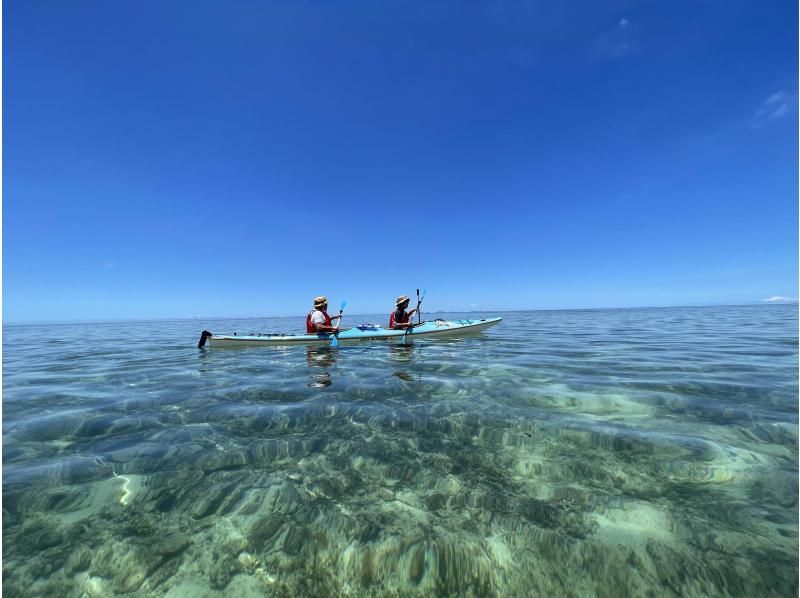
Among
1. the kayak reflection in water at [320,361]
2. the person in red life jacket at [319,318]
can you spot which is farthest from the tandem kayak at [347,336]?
the kayak reflection in water at [320,361]

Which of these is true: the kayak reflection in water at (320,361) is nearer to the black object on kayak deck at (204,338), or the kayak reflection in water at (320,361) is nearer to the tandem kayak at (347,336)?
the tandem kayak at (347,336)

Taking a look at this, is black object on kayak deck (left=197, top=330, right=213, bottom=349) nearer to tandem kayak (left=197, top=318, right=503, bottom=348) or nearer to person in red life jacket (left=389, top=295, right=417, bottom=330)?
tandem kayak (left=197, top=318, right=503, bottom=348)

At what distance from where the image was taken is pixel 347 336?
16.9m

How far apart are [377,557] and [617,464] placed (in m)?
3.22

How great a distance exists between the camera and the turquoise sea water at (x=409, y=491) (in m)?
2.61

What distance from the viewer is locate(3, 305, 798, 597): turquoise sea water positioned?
2.61 metres

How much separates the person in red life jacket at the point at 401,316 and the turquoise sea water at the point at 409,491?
10842 millimetres

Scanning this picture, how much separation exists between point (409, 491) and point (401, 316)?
50.4ft

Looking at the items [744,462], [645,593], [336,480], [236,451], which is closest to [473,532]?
[645,593]

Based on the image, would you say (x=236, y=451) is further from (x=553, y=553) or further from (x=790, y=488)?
(x=790, y=488)

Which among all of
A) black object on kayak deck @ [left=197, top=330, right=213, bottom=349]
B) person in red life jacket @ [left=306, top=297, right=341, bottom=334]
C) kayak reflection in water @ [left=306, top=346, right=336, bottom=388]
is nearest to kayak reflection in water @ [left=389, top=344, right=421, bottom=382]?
kayak reflection in water @ [left=306, top=346, right=336, bottom=388]

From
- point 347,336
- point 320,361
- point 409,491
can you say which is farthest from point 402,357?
point 409,491

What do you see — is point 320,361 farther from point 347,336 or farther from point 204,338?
point 204,338

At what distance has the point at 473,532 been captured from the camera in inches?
119
